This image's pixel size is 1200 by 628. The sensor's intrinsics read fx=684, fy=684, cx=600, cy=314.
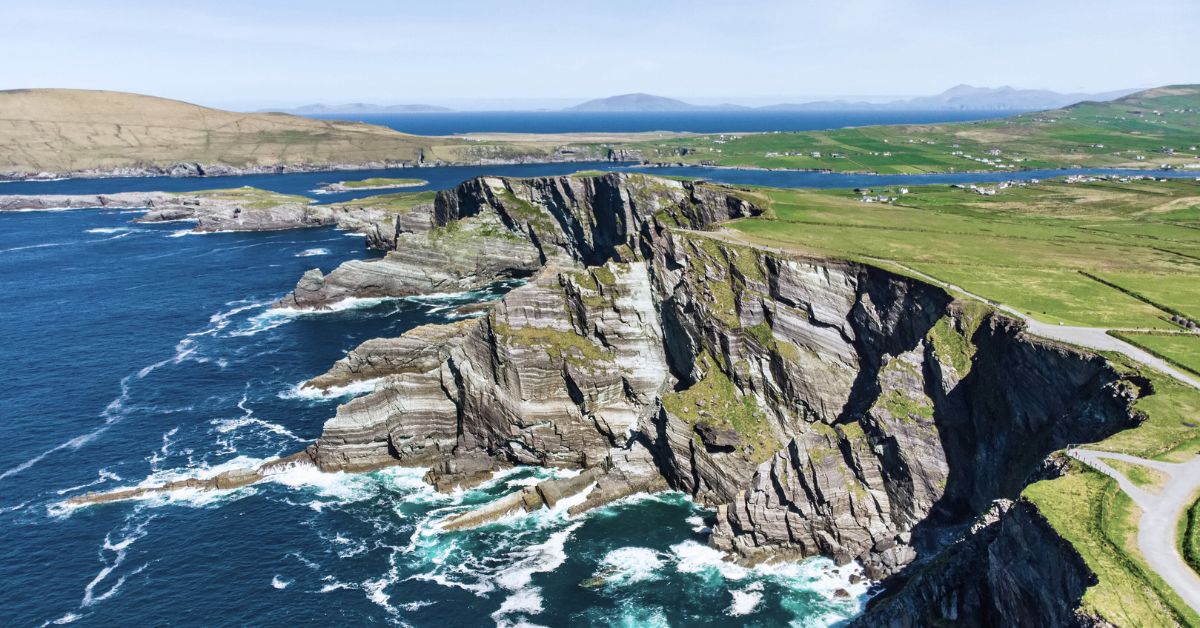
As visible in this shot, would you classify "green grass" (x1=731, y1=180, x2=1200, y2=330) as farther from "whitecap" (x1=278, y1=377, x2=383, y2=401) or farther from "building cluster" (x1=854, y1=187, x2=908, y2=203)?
"whitecap" (x1=278, y1=377, x2=383, y2=401)

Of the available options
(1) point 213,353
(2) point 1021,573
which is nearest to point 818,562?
(2) point 1021,573

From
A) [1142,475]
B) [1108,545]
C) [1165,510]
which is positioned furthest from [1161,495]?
[1108,545]

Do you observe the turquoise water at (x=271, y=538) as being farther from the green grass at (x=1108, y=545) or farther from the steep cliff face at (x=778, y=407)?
the green grass at (x=1108, y=545)

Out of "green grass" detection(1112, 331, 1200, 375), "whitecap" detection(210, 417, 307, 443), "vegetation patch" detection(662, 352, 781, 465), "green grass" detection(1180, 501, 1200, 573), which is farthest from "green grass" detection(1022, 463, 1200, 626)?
"whitecap" detection(210, 417, 307, 443)

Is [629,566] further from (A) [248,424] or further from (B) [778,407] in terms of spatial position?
(A) [248,424]

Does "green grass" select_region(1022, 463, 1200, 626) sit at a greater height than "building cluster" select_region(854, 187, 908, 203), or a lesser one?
lesser

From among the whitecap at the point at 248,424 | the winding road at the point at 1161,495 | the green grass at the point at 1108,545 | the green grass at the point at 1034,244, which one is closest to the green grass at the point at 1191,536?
the winding road at the point at 1161,495

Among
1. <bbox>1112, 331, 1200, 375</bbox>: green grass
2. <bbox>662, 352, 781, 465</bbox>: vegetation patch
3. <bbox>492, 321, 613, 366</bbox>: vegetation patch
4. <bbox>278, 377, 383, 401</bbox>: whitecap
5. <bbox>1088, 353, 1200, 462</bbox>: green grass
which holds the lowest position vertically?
<bbox>278, 377, 383, 401</bbox>: whitecap
